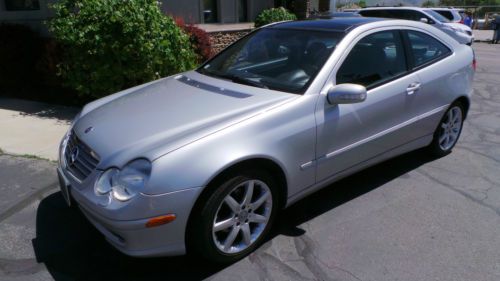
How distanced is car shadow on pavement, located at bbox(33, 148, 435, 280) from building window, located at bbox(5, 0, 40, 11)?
6.15 meters

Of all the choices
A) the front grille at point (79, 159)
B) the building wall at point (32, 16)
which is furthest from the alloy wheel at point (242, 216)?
the building wall at point (32, 16)

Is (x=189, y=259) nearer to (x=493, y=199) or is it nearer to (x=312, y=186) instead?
(x=312, y=186)

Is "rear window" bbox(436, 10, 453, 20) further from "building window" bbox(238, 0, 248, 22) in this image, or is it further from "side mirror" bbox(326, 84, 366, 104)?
"side mirror" bbox(326, 84, 366, 104)

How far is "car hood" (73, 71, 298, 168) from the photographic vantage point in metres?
2.82

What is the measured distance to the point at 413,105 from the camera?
4.10m

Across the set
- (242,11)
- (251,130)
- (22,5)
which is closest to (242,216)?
(251,130)

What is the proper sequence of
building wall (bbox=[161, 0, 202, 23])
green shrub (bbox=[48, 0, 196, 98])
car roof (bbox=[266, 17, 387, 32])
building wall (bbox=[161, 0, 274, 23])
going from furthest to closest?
building wall (bbox=[161, 0, 274, 23]), building wall (bbox=[161, 0, 202, 23]), green shrub (bbox=[48, 0, 196, 98]), car roof (bbox=[266, 17, 387, 32])

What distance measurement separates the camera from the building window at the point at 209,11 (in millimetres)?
12277

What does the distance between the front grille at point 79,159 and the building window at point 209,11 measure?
953 centimetres

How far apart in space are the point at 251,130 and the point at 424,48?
2.36 meters

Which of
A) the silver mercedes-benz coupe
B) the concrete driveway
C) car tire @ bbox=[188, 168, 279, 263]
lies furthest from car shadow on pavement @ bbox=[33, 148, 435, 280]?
the silver mercedes-benz coupe

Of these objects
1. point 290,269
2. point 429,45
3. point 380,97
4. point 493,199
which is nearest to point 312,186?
point 290,269

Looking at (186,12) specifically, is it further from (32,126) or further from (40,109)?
(32,126)

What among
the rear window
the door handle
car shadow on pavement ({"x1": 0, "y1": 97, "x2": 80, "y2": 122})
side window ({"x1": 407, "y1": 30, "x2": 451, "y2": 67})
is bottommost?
car shadow on pavement ({"x1": 0, "y1": 97, "x2": 80, "y2": 122})
